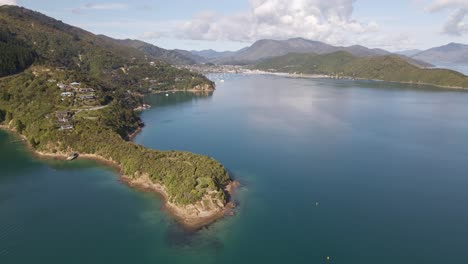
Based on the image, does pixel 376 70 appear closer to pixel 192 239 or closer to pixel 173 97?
pixel 173 97

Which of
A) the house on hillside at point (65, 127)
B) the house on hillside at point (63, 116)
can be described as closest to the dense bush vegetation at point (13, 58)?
the house on hillside at point (63, 116)

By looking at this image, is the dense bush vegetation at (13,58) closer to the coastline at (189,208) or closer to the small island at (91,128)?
the small island at (91,128)

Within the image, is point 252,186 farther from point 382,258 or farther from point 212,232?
point 382,258

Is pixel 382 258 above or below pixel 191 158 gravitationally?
below

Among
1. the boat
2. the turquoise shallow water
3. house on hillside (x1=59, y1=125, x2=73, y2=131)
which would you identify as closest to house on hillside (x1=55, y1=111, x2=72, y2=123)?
house on hillside (x1=59, y1=125, x2=73, y2=131)

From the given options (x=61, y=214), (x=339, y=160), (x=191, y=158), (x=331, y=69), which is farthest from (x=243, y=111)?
(x=331, y=69)

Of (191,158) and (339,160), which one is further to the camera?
(339,160)
